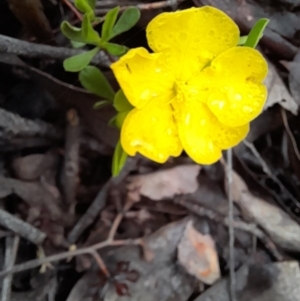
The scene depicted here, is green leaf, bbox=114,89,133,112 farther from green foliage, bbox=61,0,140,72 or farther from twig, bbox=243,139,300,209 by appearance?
twig, bbox=243,139,300,209

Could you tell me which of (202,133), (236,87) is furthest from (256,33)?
(202,133)

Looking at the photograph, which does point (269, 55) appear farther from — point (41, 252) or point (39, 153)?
point (41, 252)

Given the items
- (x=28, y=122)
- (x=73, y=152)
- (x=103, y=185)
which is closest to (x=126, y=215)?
(x=103, y=185)

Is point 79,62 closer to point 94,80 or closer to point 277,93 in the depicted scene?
point 94,80

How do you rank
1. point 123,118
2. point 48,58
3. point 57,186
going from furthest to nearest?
point 57,186, point 48,58, point 123,118

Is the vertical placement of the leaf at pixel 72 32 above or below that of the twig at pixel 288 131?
above

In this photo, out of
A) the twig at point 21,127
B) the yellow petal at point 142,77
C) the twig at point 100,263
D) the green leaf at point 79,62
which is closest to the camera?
the yellow petal at point 142,77

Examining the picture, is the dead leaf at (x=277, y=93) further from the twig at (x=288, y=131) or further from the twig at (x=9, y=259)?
the twig at (x=9, y=259)

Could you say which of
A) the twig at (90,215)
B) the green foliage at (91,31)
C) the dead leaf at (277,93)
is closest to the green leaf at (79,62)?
the green foliage at (91,31)
